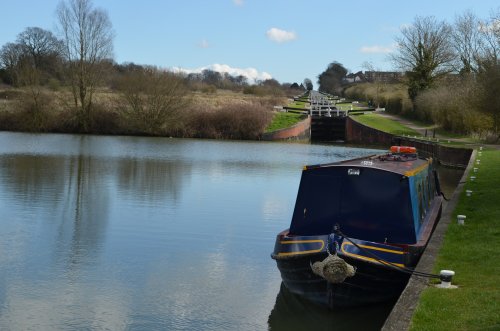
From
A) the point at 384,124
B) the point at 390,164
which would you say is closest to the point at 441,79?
the point at 384,124

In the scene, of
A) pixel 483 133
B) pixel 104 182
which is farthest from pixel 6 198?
pixel 483 133

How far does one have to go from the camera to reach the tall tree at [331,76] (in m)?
142

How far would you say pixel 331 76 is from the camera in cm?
15162

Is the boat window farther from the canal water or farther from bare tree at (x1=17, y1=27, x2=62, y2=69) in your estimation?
bare tree at (x1=17, y1=27, x2=62, y2=69)

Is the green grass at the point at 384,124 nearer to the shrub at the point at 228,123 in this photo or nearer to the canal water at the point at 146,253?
the shrub at the point at 228,123

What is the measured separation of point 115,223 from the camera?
547 inches

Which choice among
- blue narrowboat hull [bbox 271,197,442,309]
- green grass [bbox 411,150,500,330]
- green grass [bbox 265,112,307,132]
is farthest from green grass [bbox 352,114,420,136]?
blue narrowboat hull [bbox 271,197,442,309]

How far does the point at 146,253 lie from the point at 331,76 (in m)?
144

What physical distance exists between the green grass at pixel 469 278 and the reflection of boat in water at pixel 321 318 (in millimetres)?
1058

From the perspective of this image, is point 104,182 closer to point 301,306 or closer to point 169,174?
point 169,174

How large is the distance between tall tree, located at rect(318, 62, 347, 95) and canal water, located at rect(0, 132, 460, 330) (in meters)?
121

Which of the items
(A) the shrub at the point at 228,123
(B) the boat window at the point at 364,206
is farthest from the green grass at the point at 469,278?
(A) the shrub at the point at 228,123

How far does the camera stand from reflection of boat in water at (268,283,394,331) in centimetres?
801

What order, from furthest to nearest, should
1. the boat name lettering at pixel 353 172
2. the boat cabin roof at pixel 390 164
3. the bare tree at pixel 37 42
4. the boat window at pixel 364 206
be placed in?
the bare tree at pixel 37 42
the boat cabin roof at pixel 390 164
the boat name lettering at pixel 353 172
the boat window at pixel 364 206
